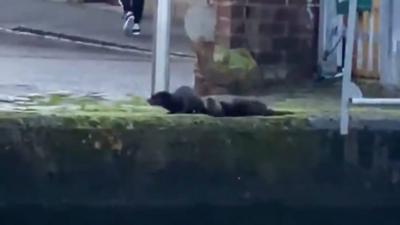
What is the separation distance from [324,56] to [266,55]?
1.13 ft

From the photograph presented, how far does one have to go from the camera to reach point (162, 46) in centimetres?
549

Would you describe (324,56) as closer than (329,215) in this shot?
No

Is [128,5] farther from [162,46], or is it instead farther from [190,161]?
[190,161]

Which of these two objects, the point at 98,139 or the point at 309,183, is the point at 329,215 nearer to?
the point at 309,183

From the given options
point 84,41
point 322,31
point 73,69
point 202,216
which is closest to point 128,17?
point 84,41

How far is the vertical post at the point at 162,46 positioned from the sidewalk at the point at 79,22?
121 inches

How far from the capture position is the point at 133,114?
4.98 meters

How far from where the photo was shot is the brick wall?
598 cm

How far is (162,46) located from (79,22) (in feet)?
22.2

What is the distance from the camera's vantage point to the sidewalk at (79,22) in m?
10.1

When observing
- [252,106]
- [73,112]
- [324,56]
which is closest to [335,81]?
[324,56]

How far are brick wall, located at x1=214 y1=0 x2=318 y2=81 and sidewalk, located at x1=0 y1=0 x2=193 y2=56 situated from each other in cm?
254

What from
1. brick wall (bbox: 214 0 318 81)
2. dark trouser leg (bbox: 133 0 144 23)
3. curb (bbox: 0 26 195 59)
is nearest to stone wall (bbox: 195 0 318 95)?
brick wall (bbox: 214 0 318 81)

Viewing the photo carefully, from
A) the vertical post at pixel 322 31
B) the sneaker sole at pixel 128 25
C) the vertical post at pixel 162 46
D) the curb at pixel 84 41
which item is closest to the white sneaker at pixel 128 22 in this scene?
the sneaker sole at pixel 128 25
